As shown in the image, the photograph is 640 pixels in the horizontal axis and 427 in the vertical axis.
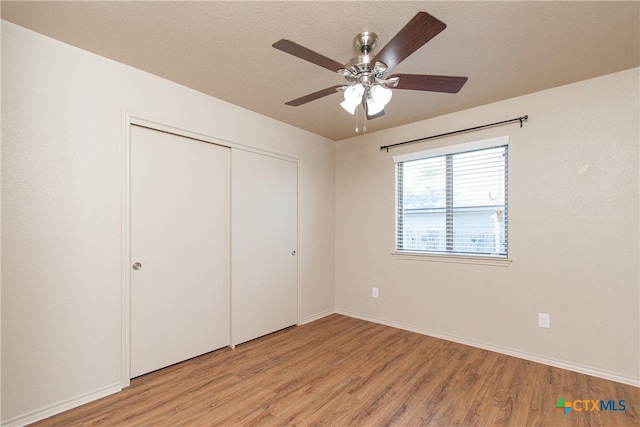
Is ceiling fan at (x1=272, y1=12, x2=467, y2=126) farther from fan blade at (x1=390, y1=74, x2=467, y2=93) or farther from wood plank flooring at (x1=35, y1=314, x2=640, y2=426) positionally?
wood plank flooring at (x1=35, y1=314, x2=640, y2=426)

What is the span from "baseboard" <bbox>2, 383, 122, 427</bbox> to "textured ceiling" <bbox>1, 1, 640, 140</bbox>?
2404mm

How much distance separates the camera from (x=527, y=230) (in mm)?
2812

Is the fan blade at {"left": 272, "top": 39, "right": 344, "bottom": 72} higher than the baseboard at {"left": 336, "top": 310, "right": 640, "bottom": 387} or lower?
higher

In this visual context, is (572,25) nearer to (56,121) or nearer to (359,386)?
(359,386)

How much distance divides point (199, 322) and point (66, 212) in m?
1.41

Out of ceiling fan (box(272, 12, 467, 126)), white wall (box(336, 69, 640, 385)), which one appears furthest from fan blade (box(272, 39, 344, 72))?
white wall (box(336, 69, 640, 385))

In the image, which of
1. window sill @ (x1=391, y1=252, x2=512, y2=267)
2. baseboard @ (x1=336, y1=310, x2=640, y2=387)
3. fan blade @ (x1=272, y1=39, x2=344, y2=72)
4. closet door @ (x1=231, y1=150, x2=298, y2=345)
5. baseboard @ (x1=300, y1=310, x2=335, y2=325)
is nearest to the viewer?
fan blade @ (x1=272, y1=39, x2=344, y2=72)

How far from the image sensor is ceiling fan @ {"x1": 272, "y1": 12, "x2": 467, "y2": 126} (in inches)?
57.2

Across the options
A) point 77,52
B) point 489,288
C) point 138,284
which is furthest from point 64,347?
point 489,288

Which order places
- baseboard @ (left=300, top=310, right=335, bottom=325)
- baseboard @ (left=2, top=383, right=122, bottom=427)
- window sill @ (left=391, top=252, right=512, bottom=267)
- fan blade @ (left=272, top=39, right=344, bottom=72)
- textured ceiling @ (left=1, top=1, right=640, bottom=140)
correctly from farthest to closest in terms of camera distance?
baseboard @ (left=300, top=310, right=335, bottom=325) → window sill @ (left=391, top=252, right=512, bottom=267) → baseboard @ (left=2, top=383, right=122, bottom=427) → textured ceiling @ (left=1, top=1, right=640, bottom=140) → fan blade @ (left=272, top=39, right=344, bottom=72)

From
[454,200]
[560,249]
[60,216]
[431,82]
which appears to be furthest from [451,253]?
[60,216]

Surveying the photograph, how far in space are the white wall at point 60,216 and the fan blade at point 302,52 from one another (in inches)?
62.0

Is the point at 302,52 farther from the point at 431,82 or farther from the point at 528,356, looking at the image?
the point at 528,356

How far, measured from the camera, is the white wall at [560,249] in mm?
2391
